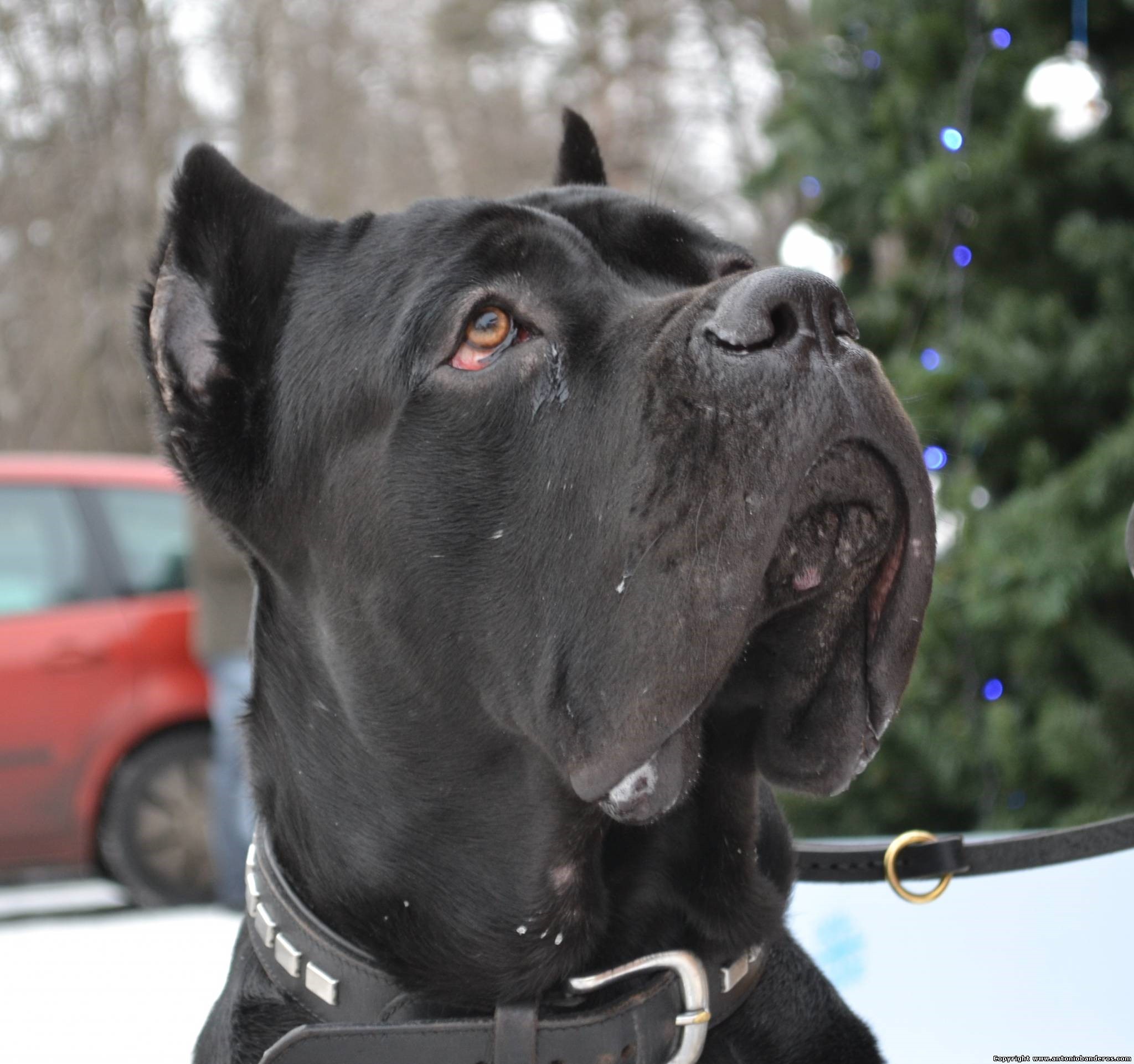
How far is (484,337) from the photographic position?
2080mm

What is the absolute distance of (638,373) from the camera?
1.90 metres

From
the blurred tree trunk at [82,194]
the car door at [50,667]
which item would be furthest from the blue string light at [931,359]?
the blurred tree trunk at [82,194]

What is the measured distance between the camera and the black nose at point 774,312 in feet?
5.76

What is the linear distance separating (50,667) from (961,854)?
546cm

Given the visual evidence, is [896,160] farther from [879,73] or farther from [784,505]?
[784,505]

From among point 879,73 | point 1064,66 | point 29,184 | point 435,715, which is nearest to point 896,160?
point 879,73

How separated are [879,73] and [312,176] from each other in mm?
15108

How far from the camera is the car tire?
22.6ft

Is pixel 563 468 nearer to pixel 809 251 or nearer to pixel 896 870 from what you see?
pixel 896 870

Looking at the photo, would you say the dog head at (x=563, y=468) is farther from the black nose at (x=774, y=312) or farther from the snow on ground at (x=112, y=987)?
the snow on ground at (x=112, y=987)

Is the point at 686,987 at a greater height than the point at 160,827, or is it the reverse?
the point at 686,987

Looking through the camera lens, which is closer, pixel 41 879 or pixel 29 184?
pixel 41 879

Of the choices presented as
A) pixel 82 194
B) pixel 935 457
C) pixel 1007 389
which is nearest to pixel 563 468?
pixel 935 457

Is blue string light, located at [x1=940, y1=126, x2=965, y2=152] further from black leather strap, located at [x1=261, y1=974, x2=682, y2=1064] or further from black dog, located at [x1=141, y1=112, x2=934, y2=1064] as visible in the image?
black leather strap, located at [x1=261, y1=974, x2=682, y2=1064]
